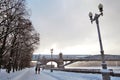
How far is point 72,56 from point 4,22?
7886cm

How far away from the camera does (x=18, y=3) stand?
25859mm

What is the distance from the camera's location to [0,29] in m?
26.8

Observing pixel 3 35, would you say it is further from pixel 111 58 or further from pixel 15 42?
pixel 111 58

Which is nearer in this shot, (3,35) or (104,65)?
(104,65)

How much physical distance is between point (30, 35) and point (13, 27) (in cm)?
1009

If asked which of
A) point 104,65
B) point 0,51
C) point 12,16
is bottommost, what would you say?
point 104,65

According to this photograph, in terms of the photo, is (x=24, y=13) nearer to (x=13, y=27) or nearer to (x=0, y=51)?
(x=13, y=27)

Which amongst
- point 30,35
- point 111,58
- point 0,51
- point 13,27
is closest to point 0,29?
point 13,27

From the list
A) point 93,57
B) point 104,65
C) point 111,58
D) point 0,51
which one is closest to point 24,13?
point 0,51

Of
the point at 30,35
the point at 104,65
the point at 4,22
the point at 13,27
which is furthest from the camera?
the point at 30,35

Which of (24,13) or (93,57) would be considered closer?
(24,13)

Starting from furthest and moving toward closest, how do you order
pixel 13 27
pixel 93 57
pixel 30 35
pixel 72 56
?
1. pixel 72 56
2. pixel 93 57
3. pixel 30 35
4. pixel 13 27

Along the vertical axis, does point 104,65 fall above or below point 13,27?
below

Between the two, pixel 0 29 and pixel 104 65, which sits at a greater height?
pixel 0 29
